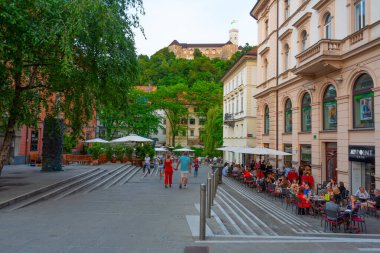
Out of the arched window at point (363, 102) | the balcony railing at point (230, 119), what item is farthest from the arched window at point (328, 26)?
the balcony railing at point (230, 119)

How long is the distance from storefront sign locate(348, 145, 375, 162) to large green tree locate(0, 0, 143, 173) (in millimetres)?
10272

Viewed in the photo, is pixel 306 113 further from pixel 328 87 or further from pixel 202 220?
pixel 202 220

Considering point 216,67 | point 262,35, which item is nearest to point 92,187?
point 262,35

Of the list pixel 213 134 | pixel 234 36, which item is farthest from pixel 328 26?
pixel 234 36

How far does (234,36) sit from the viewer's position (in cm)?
16762

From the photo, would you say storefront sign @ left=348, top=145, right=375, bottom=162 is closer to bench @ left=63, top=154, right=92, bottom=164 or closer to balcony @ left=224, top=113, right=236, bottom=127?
bench @ left=63, top=154, right=92, bottom=164

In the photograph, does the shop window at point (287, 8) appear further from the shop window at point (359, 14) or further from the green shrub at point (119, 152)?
the green shrub at point (119, 152)

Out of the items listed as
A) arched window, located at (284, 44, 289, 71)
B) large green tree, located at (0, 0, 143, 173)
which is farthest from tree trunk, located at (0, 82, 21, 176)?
arched window, located at (284, 44, 289, 71)

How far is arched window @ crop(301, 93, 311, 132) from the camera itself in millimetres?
20433

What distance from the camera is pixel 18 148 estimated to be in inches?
1152

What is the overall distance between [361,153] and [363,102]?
2280mm

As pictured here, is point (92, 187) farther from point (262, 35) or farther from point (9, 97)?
point (262, 35)

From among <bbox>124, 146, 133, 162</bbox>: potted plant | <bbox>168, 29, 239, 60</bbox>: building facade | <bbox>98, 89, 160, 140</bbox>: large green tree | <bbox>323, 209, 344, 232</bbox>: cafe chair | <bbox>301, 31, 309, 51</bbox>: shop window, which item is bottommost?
<bbox>323, 209, 344, 232</bbox>: cafe chair

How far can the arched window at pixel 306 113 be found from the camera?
67.0ft
